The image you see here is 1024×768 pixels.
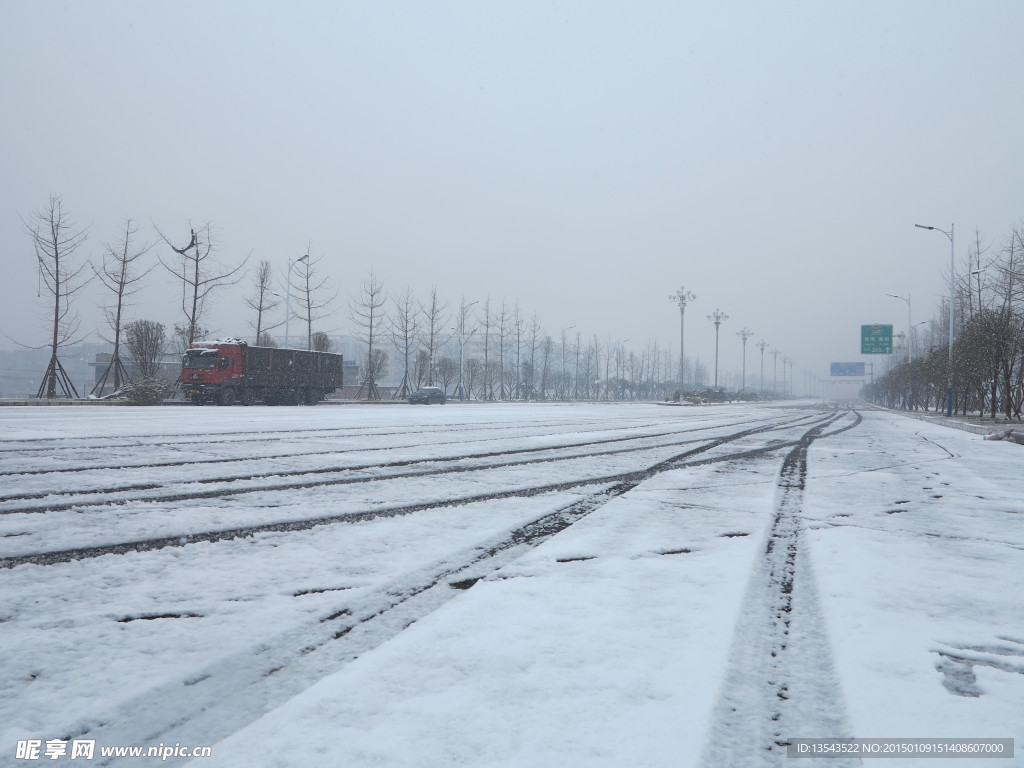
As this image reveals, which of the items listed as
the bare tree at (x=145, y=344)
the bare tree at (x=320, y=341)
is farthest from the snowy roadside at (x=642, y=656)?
the bare tree at (x=320, y=341)

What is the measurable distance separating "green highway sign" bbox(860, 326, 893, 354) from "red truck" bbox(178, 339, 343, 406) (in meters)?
44.4

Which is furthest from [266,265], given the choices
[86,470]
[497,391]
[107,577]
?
[497,391]

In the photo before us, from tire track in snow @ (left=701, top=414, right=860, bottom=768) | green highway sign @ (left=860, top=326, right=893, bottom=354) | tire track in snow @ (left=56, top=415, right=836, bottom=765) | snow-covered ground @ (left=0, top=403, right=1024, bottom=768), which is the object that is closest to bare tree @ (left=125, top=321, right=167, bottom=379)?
snow-covered ground @ (left=0, top=403, right=1024, bottom=768)

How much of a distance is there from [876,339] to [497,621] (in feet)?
199

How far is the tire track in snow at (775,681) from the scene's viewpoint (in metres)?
1.78

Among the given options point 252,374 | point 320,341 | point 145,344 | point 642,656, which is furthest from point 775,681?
point 320,341

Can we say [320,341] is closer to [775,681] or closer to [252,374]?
[252,374]

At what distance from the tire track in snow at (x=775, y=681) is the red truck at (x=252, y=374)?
27333mm

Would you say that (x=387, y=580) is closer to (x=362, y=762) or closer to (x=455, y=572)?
(x=455, y=572)

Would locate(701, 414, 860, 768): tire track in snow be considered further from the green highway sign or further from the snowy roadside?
the green highway sign

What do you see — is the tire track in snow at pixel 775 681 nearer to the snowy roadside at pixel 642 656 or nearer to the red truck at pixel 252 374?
the snowy roadside at pixel 642 656

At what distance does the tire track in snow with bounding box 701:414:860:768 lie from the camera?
1781 millimetres

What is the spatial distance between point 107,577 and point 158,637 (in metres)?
0.91

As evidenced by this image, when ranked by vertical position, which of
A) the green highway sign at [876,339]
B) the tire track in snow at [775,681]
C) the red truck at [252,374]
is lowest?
the tire track in snow at [775,681]
